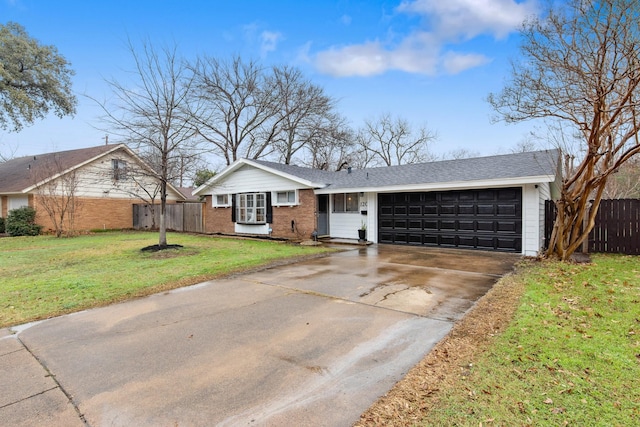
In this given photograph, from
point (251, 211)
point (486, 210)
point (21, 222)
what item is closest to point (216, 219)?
point (251, 211)

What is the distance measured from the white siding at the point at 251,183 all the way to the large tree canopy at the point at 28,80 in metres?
12.4

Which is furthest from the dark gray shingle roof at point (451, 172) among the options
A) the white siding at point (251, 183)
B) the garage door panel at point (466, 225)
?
the garage door panel at point (466, 225)

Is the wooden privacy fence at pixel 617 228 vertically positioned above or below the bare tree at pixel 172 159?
below

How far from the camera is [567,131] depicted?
27.4 ft

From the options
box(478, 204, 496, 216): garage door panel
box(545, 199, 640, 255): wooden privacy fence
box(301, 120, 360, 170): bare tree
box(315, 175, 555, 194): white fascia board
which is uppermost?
box(301, 120, 360, 170): bare tree

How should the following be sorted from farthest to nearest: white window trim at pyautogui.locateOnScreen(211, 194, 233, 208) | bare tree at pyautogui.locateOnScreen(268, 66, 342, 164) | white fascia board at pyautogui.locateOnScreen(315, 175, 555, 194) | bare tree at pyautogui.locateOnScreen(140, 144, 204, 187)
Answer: bare tree at pyautogui.locateOnScreen(268, 66, 342, 164) < white window trim at pyautogui.locateOnScreen(211, 194, 233, 208) < bare tree at pyautogui.locateOnScreen(140, 144, 204, 187) < white fascia board at pyautogui.locateOnScreen(315, 175, 555, 194)

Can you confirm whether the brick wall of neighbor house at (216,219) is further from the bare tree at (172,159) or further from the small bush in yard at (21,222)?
the small bush in yard at (21,222)

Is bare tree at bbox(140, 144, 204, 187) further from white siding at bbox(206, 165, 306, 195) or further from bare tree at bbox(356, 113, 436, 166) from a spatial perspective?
bare tree at bbox(356, 113, 436, 166)

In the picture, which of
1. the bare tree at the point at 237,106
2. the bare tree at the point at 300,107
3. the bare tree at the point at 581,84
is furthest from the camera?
the bare tree at the point at 300,107

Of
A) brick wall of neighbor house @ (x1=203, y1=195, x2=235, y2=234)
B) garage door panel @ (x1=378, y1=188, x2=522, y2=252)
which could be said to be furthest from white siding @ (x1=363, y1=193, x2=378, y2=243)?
brick wall of neighbor house @ (x1=203, y1=195, x2=235, y2=234)

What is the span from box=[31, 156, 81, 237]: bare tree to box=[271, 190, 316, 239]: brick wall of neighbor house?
11520mm

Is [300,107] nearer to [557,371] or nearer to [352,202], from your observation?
[352,202]

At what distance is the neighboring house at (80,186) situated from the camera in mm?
17203

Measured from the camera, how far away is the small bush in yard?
1638 cm
